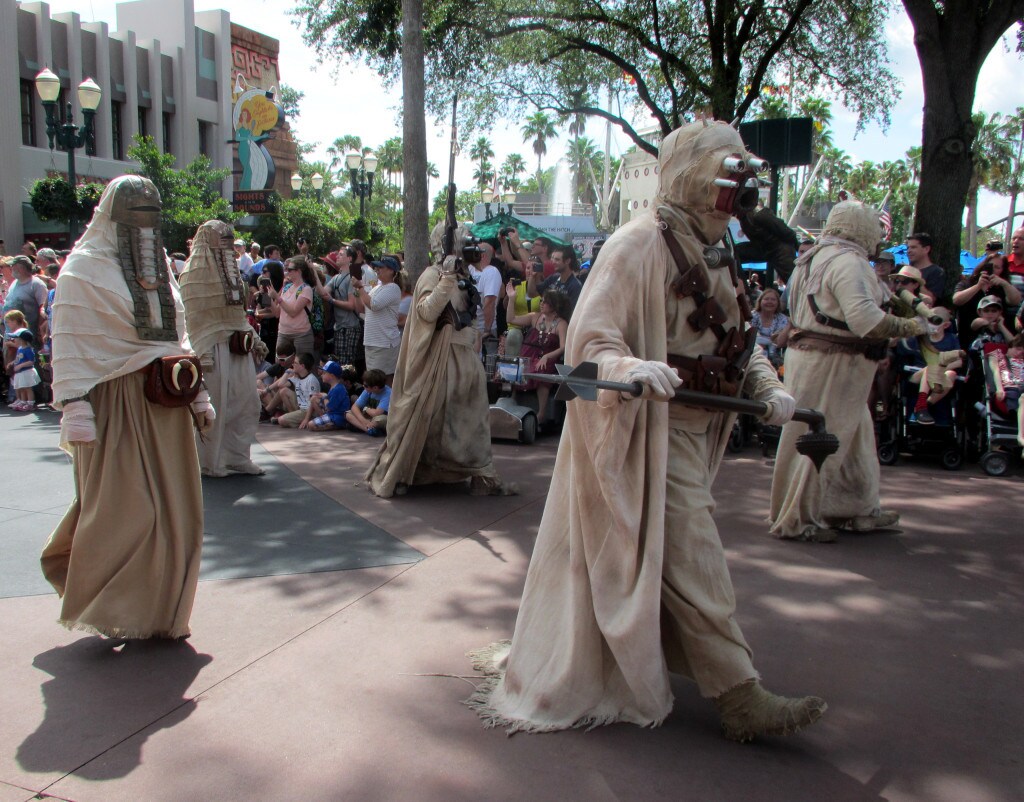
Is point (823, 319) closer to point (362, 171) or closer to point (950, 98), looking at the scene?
point (950, 98)

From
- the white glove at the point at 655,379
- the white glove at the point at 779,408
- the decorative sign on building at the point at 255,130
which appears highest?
the decorative sign on building at the point at 255,130

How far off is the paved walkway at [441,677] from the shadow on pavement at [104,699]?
0.01 meters

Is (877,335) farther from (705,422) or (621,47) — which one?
(621,47)

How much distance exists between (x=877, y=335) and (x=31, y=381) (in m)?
10.4

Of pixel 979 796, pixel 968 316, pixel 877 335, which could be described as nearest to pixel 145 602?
pixel 979 796

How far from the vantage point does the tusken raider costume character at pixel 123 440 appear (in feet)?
12.9

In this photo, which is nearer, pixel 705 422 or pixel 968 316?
pixel 705 422

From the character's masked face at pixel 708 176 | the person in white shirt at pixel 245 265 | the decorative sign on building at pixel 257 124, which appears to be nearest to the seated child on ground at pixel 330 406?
the person in white shirt at pixel 245 265

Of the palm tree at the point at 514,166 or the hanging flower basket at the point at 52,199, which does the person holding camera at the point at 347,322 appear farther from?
the palm tree at the point at 514,166

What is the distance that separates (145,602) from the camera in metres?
4.02

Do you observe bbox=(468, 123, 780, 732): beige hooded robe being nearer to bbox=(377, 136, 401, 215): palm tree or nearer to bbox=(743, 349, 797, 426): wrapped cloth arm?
bbox=(743, 349, 797, 426): wrapped cloth arm

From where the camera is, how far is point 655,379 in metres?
2.70

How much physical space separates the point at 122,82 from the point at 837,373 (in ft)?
109

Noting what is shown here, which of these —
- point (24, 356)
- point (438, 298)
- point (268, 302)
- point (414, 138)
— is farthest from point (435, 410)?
point (24, 356)
